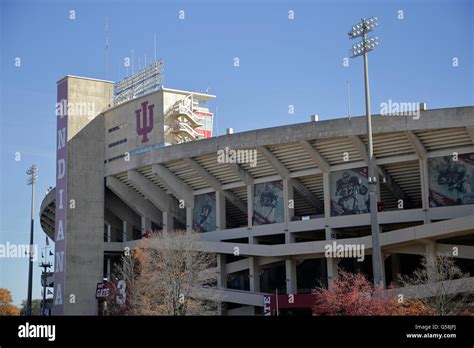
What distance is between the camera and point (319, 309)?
40.0m

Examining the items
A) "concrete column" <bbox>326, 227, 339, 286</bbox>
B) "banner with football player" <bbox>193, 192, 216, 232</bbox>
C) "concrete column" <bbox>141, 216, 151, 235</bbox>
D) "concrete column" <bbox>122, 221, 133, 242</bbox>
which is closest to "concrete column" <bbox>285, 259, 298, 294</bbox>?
"concrete column" <bbox>326, 227, 339, 286</bbox>

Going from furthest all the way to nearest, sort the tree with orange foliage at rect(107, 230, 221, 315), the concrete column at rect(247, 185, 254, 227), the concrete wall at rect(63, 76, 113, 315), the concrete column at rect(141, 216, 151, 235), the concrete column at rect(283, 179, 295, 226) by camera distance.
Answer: the concrete column at rect(141, 216, 151, 235), the concrete wall at rect(63, 76, 113, 315), the concrete column at rect(247, 185, 254, 227), the concrete column at rect(283, 179, 295, 226), the tree with orange foliage at rect(107, 230, 221, 315)

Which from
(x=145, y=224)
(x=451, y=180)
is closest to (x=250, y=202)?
(x=145, y=224)

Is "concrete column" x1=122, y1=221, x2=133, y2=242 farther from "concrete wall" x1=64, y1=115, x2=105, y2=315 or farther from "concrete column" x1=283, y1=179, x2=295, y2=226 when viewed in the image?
"concrete column" x1=283, y1=179, x2=295, y2=226

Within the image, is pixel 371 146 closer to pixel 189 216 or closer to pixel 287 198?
pixel 287 198

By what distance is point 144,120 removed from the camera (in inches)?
2557

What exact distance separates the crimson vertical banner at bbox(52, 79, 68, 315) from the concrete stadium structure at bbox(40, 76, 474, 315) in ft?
0.62

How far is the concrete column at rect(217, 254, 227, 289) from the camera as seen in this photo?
59.0 m

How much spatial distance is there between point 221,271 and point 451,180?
20469 mm

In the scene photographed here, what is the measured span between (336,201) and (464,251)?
11.5 meters

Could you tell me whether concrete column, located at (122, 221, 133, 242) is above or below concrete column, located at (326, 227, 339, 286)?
above

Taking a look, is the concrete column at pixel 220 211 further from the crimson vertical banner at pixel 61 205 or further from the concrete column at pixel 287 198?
the crimson vertical banner at pixel 61 205
